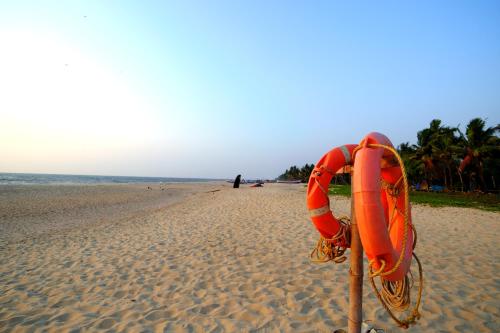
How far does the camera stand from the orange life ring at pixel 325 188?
229 cm

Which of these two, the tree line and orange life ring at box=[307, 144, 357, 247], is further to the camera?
the tree line

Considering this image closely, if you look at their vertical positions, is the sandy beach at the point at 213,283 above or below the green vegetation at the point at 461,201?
below

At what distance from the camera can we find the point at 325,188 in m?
2.36

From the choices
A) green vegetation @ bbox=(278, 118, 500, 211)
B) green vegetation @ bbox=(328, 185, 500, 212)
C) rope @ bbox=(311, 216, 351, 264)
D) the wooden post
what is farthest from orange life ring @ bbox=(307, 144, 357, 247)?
green vegetation @ bbox=(278, 118, 500, 211)

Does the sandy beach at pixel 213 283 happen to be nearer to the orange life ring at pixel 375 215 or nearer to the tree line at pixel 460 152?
the orange life ring at pixel 375 215

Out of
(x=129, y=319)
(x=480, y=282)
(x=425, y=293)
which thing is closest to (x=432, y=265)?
(x=480, y=282)

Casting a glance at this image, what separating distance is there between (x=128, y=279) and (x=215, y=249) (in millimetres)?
1913

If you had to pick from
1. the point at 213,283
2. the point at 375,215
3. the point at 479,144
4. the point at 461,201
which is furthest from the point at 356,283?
the point at 479,144

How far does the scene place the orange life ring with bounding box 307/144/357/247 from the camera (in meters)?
2.29

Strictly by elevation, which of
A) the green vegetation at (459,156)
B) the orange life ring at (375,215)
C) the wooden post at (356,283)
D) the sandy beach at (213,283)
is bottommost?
the sandy beach at (213,283)

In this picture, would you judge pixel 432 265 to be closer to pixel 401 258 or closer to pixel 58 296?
pixel 401 258

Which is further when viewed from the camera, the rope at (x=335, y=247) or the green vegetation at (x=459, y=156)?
the green vegetation at (x=459, y=156)

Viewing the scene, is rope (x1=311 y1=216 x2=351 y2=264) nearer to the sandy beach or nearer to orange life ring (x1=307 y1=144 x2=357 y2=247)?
orange life ring (x1=307 y1=144 x2=357 y2=247)

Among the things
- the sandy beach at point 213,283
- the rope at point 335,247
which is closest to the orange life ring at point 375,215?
the rope at point 335,247
